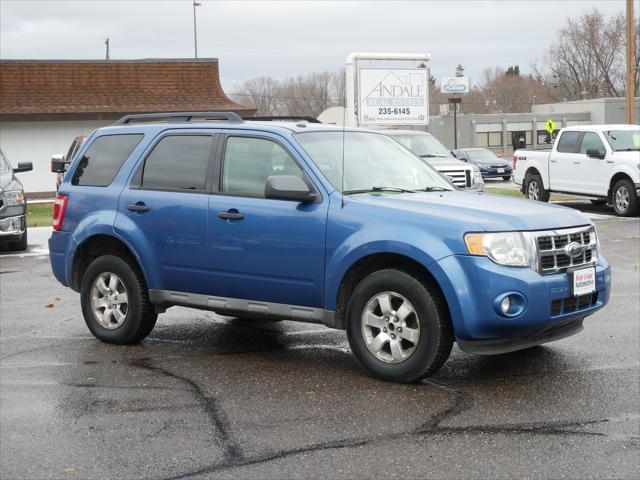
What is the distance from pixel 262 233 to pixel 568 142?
16.4 meters

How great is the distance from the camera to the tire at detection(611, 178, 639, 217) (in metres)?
20.0

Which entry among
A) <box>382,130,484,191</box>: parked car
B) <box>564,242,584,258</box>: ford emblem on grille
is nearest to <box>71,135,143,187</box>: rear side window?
<box>564,242,584,258</box>: ford emblem on grille

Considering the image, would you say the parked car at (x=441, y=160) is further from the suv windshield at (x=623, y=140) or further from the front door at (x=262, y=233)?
the front door at (x=262, y=233)

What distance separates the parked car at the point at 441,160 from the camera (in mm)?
18516

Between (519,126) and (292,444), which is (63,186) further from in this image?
(519,126)

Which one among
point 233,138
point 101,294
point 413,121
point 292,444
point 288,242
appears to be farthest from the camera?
point 413,121

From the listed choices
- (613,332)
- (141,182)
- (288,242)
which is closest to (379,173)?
(288,242)

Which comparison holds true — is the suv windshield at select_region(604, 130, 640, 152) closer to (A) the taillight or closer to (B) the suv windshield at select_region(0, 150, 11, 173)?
Answer: (B) the suv windshield at select_region(0, 150, 11, 173)

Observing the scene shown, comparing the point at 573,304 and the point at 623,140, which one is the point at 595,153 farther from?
the point at 573,304

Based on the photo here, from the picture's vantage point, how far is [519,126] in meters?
89.4

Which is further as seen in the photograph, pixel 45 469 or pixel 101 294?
pixel 101 294

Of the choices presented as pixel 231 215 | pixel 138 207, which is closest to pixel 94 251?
pixel 138 207

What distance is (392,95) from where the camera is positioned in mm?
28750

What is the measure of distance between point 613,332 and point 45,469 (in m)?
5.10
